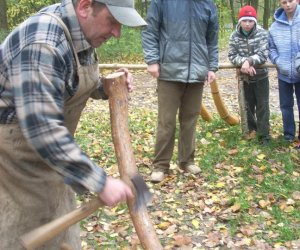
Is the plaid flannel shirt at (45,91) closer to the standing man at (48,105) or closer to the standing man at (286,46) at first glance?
the standing man at (48,105)

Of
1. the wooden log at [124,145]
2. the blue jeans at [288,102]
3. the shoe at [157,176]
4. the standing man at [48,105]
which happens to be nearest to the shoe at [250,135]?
the blue jeans at [288,102]

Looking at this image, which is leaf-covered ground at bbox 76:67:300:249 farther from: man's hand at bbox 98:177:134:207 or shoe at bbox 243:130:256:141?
man's hand at bbox 98:177:134:207

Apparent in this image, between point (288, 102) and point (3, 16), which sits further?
point (3, 16)

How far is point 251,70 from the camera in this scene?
637cm

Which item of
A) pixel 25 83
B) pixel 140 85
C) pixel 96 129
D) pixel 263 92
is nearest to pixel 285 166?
pixel 263 92

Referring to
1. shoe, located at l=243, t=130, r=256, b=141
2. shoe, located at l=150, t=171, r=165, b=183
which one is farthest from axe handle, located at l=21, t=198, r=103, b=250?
shoe, located at l=243, t=130, r=256, b=141

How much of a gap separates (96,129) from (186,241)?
3.97 meters

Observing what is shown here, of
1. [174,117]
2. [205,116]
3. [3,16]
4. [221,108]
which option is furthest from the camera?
[3,16]

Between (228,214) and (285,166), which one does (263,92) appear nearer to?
(285,166)

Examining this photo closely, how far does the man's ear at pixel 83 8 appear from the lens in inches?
90.6

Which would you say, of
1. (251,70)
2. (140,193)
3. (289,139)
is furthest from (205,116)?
(140,193)

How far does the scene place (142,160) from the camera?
6.40 meters

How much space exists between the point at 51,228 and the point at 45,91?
0.71 m

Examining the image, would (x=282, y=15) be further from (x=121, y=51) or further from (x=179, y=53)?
(x=121, y=51)
